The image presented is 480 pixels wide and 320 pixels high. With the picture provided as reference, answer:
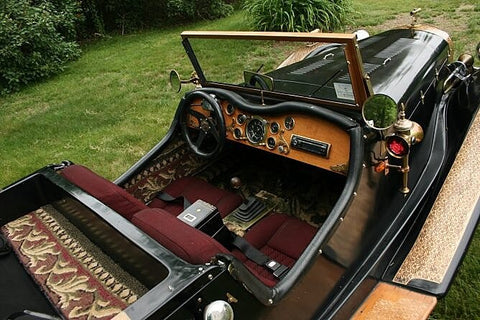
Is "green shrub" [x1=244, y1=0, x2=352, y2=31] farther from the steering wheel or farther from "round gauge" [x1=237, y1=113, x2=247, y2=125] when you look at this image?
"round gauge" [x1=237, y1=113, x2=247, y2=125]

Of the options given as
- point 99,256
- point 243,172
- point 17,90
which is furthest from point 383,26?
point 99,256

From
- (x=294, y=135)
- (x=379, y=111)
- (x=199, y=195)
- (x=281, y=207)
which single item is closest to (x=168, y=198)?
(x=199, y=195)

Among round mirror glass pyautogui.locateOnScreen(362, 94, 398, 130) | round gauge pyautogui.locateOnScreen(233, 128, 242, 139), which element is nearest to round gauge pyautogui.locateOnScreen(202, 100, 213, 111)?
round gauge pyautogui.locateOnScreen(233, 128, 242, 139)

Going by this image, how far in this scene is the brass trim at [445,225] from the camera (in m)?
2.14

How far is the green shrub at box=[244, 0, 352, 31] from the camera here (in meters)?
7.64

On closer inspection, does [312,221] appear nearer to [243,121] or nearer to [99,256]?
[243,121]

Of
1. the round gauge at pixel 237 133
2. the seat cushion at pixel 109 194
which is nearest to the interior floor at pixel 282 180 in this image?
the round gauge at pixel 237 133

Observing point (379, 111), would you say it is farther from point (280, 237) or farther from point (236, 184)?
point (236, 184)

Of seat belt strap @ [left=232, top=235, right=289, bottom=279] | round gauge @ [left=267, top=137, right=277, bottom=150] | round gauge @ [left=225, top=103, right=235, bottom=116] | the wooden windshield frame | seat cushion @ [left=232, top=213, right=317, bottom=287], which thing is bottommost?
seat cushion @ [left=232, top=213, right=317, bottom=287]

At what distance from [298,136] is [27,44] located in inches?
276

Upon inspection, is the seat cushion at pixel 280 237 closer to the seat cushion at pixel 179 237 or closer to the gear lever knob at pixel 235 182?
the gear lever knob at pixel 235 182

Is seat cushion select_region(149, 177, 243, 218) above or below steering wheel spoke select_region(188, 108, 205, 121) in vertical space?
below

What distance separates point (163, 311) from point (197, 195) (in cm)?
181

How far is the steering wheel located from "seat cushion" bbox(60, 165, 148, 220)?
0.87 meters
